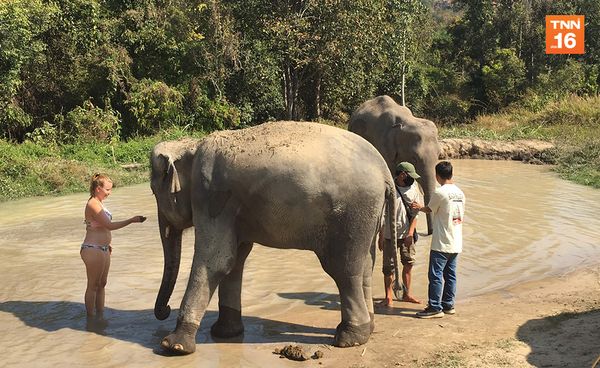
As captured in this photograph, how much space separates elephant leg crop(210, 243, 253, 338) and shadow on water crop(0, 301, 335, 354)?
0.26ft

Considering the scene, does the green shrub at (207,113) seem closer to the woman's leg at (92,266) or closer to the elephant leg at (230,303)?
the woman's leg at (92,266)

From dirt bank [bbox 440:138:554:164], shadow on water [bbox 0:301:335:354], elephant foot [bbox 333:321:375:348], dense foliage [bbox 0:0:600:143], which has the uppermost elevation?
dense foliage [bbox 0:0:600:143]

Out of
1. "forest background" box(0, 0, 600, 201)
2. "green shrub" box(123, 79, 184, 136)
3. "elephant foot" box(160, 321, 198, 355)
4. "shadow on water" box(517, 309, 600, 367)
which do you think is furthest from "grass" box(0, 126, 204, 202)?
"shadow on water" box(517, 309, 600, 367)

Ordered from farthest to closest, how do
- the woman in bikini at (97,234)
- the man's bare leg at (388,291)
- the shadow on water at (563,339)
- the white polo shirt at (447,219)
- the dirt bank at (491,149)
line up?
the dirt bank at (491,149) < the man's bare leg at (388,291) < the woman in bikini at (97,234) < the white polo shirt at (447,219) < the shadow on water at (563,339)

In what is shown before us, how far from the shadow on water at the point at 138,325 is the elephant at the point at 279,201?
0.48m

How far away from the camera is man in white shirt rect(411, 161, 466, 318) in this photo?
5.89 metres

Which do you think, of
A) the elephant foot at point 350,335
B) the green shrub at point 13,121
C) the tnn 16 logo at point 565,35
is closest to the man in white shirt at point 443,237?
the elephant foot at point 350,335

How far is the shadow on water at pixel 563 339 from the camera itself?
4.62m

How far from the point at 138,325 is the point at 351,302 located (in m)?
2.20

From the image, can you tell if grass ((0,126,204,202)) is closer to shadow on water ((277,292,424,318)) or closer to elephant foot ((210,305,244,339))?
shadow on water ((277,292,424,318))

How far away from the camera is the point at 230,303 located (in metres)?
5.65

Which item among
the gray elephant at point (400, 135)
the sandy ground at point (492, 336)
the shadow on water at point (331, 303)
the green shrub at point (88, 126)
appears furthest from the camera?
the green shrub at point (88, 126)

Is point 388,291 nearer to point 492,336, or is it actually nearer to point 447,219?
point 447,219

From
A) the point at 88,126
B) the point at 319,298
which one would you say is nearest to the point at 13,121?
the point at 88,126
